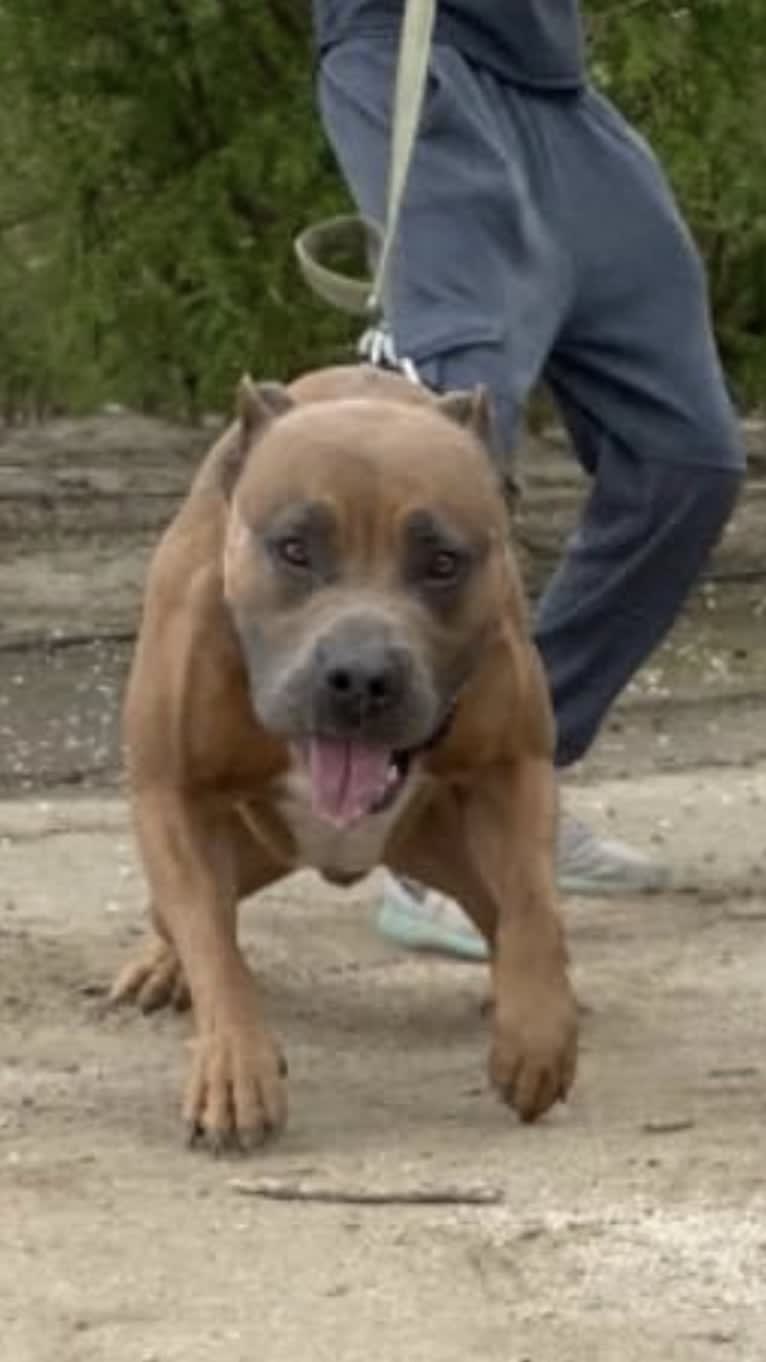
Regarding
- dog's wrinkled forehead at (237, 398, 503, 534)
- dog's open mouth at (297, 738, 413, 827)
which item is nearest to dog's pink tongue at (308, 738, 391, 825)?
dog's open mouth at (297, 738, 413, 827)

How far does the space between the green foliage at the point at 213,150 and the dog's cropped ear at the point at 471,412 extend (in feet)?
17.2

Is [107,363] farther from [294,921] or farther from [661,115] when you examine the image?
[294,921]

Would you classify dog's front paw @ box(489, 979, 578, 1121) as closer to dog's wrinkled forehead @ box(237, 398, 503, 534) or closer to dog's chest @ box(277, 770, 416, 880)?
dog's chest @ box(277, 770, 416, 880)

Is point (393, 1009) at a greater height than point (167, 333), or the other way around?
point (393, 1009)

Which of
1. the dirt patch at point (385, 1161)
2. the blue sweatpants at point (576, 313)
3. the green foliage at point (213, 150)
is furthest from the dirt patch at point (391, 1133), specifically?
the green foliage at point (213, 150)

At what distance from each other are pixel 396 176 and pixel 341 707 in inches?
51.7

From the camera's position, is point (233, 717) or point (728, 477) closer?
point (233, 717)

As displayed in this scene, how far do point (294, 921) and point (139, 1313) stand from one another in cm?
256

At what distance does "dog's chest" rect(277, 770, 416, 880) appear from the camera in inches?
228

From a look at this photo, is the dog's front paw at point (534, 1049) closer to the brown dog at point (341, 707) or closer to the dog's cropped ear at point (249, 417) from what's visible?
the brown dog at point (341, 707)

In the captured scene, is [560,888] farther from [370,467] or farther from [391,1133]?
[370,467]

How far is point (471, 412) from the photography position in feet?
18.7

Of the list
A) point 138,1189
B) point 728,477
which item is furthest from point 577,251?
point 138,1189

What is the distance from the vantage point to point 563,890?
7.65 meters
